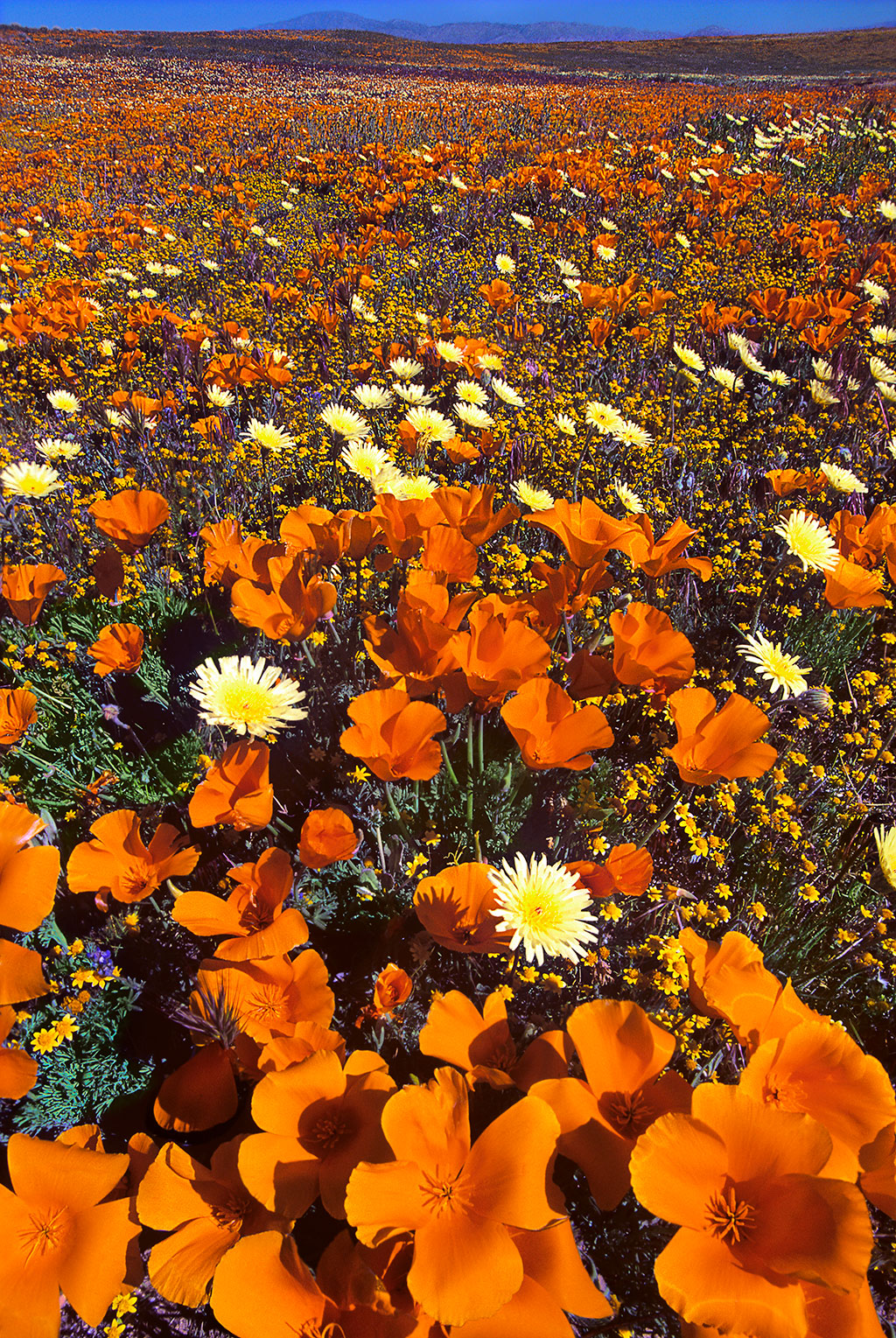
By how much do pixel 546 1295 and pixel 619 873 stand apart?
67cm

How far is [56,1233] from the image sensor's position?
98 cm

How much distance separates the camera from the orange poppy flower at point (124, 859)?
1.32 m

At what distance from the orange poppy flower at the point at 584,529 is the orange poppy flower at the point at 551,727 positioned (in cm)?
39

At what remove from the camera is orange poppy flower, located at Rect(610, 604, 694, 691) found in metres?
1.42

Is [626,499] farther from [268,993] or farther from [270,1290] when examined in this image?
[270,1290]

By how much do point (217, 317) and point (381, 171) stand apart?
3629mm

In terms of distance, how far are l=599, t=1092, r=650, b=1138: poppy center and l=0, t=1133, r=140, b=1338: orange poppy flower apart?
2.47ft

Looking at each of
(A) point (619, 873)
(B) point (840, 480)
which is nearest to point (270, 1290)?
(A) point (619, 873)

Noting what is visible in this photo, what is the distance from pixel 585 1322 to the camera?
1.22 m

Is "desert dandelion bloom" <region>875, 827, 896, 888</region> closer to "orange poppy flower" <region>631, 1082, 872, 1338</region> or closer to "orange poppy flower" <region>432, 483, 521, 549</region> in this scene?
"orange poppy flower" <region>631, 1082, 872, 1338</region>

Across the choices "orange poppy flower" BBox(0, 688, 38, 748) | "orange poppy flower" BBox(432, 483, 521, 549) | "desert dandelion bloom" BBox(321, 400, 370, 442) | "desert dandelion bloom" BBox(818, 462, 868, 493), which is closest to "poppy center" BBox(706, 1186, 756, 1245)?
"orange poppy flower" BBox(432, 483, 521, 549)

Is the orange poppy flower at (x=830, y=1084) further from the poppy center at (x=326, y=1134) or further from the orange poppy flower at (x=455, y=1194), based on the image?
the poppy center at (x=326, y=1134)

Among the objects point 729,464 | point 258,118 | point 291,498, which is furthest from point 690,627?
point 258,118

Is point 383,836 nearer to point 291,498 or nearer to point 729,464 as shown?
point 291,498
